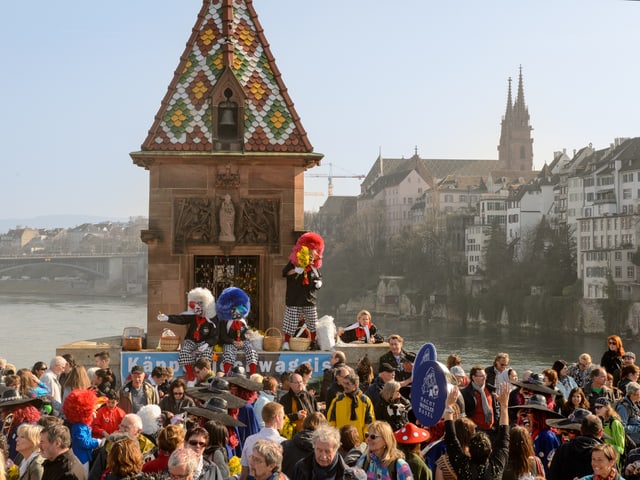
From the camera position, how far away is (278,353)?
586 inches

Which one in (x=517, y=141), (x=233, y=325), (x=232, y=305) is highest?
(x=517, y=141)

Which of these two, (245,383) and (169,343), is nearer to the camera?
(245,383)

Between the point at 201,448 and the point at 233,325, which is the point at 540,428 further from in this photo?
the point at 233,325

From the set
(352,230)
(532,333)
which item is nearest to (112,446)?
(532,333)

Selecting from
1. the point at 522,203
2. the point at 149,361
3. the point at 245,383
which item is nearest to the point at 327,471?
the point at 245,383

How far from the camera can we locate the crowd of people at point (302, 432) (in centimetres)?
673

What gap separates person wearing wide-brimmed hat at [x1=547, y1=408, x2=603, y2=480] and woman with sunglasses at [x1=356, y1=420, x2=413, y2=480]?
1.33 metres

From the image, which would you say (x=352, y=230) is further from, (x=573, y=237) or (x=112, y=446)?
(x=112, y=446)

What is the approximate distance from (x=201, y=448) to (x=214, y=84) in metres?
10.8

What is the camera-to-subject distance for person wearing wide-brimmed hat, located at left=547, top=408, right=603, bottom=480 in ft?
24.7

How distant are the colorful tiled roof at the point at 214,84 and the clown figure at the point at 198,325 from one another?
3.23m

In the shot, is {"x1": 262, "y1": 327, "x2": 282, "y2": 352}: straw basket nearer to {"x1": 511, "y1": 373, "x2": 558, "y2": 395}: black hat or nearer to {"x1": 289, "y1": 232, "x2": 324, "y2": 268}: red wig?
{"x1": 289, "y1": 232, "x2": 324, "y2": 268}: red wig

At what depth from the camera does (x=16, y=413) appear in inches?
336

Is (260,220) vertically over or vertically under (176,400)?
over
